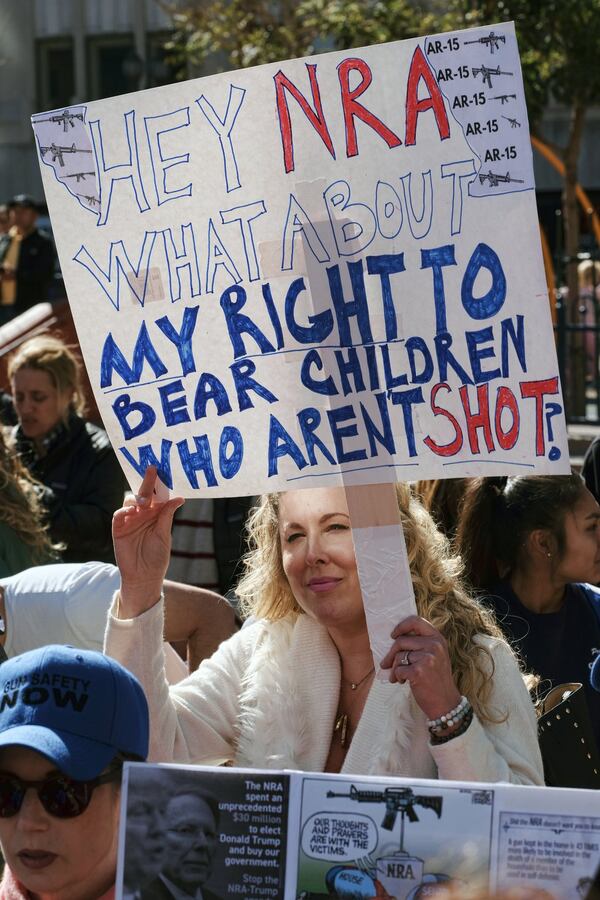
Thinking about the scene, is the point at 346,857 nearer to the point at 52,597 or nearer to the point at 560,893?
the point at 560,893

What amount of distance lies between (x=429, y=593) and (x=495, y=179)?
76 cm

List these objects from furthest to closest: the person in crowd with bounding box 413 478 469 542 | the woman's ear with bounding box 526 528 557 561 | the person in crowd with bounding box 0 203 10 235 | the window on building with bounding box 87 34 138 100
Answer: the window on building with bounding box 87 34 138 100 → the person in crowd with bounding box 0 203 10 235 → the person in crowd with bounding box 413 478 469 542 → the woman's ear with bounding box 526 528 557 561

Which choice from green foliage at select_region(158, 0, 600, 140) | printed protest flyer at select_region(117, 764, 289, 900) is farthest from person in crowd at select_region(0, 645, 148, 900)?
green foliage at select_region(158, 0, 600, 140)

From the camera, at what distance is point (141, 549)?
2.57m

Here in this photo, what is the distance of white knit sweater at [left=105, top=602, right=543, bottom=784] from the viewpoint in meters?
2.42

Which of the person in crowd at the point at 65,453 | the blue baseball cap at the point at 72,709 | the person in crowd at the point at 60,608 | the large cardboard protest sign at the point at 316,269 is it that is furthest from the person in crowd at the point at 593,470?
the blue baseball cap at the point at 72,709

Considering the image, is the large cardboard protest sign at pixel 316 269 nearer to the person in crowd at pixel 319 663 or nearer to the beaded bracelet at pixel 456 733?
the person in crowd at pixel 319 663

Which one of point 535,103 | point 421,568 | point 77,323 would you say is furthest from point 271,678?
point 535,103

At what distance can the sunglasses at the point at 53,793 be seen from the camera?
6.41 ft

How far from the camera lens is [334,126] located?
95.9 inches

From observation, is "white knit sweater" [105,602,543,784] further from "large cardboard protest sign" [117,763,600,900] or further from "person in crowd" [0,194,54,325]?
"person in crowd" [0,194,54,325]

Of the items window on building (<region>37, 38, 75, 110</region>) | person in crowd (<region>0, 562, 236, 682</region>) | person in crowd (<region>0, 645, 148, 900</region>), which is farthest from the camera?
window on building (<region>37, 38, 75, 110</region>)

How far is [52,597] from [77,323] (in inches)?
38.4

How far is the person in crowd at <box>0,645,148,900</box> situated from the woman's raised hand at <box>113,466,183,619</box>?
0.50 meters
